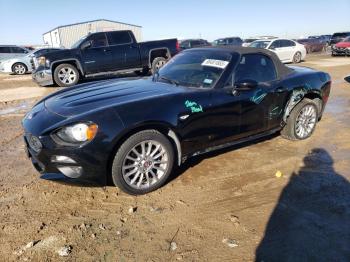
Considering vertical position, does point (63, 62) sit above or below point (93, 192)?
above

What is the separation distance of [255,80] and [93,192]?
8.65ft

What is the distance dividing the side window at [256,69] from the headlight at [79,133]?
6.81 ft

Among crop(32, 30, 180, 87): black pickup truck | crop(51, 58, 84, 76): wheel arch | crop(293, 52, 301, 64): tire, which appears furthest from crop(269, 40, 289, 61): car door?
crop(51, 58, 84, 76): wheel arch

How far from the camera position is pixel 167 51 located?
13398mm

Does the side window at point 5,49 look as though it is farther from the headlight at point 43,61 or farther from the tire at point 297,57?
the tire at point 297,57

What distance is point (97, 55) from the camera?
40.0ft

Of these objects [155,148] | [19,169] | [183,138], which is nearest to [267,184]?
[183,138]

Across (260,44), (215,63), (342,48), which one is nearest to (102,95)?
(215,63)

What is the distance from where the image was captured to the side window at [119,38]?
12617 mm

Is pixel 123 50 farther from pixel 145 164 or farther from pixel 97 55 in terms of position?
pixel 145 164

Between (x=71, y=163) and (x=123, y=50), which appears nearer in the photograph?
(x=71, y=163)

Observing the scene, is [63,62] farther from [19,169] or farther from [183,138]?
[183,138]

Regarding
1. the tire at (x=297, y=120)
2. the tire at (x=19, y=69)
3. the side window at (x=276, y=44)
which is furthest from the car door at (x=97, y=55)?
the side window at (x=276, y=44)

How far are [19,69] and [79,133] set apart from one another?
60.3ft
